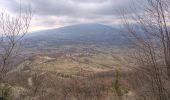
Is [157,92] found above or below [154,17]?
below

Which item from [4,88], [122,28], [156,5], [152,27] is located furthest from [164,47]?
[4,88]

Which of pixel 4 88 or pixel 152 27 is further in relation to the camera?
pixel 4 88

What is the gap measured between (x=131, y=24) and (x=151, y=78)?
6.30ft

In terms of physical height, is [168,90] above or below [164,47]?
below

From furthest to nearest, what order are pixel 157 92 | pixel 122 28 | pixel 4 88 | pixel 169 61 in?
pixel 4 88
pixel 122 28
pixel 157 92
pixel 169 61

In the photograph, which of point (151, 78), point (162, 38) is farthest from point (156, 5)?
point (151, 78)

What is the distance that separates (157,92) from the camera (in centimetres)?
899

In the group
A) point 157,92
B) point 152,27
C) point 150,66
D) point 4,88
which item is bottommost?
point 4,88

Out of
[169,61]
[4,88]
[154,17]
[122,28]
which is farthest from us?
[4,88]

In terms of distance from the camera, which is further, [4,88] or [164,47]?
[4,88]

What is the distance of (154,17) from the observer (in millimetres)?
8328

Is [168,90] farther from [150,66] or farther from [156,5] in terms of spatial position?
[156,5]

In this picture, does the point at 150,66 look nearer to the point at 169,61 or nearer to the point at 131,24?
the point at 169,61

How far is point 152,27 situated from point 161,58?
100 cm
